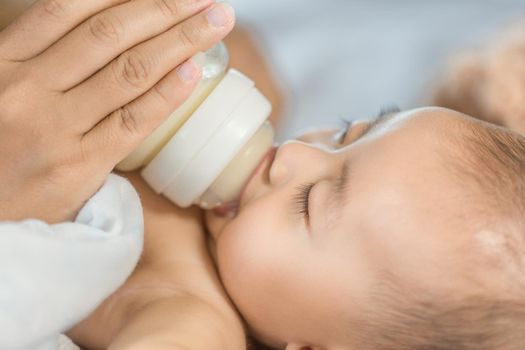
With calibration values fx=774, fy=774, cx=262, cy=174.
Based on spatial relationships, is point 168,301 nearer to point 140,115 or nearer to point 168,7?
point 140,115

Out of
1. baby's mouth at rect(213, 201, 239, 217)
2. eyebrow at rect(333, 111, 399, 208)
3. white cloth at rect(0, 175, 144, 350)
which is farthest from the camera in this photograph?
baby's mouth at rect(213, 201, 239, 217)

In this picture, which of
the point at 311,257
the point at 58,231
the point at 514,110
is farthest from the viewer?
the point at 514,110

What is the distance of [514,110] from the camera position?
1.79m

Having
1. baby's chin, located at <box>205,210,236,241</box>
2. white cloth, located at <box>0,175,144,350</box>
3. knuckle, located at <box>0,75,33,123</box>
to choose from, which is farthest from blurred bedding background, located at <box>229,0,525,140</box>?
knuckle, located at <box>0,75,33,123</box>

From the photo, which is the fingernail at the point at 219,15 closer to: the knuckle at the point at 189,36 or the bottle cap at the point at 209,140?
the knuckle at the point at 189,36

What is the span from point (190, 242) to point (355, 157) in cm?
29

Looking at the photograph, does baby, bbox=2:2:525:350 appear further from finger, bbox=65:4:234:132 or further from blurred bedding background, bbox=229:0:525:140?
blurred bedding background, bbox=229:0:525:140

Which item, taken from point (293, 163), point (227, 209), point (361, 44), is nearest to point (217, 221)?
point (227, 209)

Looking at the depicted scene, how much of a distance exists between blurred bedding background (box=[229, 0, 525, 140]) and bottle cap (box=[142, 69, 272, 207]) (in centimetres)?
91

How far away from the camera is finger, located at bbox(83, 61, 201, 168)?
90 cm

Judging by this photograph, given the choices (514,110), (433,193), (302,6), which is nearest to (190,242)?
(433,193)

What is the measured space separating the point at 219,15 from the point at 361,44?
1373 mm

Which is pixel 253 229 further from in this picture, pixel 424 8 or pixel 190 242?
pixel 424 8

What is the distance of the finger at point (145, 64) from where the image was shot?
0.88 meters
